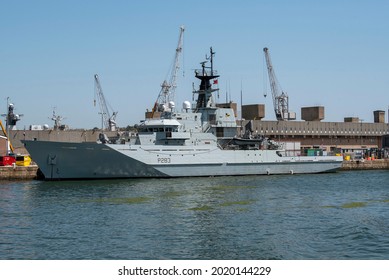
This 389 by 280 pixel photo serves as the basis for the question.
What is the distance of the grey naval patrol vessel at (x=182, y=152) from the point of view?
4631 centimetres

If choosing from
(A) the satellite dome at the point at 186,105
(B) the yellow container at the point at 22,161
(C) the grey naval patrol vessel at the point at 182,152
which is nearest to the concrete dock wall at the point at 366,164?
(C) the grey naval patrol vessel at the point at 182,152

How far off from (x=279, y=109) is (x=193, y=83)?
162ft

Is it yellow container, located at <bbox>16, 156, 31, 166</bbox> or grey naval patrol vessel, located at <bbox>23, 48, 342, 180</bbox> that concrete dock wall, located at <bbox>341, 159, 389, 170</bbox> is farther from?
yellow container, located at <bbox>16, 156, 31, 166</bbox>

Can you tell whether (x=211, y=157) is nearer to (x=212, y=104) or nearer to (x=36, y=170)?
(x=212, y=104)

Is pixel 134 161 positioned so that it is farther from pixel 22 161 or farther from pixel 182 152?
pixel 22 161

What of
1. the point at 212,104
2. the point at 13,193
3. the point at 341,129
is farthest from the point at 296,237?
the point at 341,129

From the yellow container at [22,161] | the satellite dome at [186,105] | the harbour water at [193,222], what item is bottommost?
the harbour water at [193,222]

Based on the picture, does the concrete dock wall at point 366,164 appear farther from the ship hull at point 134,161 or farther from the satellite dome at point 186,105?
the satellite dome at point 186,105

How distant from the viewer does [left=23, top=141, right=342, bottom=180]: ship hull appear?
4612 centimetres

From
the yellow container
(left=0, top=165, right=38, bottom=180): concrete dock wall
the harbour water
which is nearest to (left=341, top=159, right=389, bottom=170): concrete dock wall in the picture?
the harbour water

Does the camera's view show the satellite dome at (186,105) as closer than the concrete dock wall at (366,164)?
Yes

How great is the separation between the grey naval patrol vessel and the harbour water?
431 centimetres

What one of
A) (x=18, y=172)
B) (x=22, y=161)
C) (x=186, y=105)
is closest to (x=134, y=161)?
(x=186, y=105)
